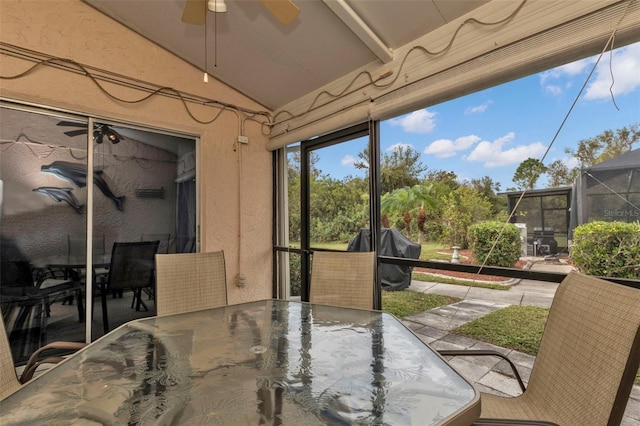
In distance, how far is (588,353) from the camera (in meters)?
0.95

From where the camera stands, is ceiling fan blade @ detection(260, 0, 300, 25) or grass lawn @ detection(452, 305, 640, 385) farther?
grass lawn @ detection(452, 305, 640, 385)

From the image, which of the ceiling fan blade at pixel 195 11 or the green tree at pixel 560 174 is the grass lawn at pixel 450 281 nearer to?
the green tree at pixel 560 174

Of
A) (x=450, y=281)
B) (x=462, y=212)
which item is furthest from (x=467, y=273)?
(x=462, y=212)

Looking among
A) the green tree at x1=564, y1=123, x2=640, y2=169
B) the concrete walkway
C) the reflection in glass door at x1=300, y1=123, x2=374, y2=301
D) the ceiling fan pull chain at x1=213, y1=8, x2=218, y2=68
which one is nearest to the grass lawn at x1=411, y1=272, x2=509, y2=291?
the concrete walkway

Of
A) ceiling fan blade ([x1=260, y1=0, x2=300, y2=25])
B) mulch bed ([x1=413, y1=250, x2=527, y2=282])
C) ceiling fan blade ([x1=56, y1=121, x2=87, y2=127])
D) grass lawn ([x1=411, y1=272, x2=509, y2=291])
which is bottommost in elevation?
grass lawn ([x1=411, y1=272, x2=509, y2=291])

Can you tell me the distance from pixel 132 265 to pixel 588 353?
3195mm

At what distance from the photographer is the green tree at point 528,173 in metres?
1.80

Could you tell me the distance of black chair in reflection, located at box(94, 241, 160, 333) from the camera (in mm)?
2566

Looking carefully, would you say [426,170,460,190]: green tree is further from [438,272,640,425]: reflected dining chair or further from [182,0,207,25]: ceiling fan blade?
[182,0,207,25]: ceiling fan blade

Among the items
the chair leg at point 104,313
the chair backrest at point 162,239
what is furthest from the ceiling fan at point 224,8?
the chair leg at point 104,313

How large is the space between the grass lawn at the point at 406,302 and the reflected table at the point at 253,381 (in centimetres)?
121

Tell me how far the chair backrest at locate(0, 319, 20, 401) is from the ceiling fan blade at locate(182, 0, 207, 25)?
174cm

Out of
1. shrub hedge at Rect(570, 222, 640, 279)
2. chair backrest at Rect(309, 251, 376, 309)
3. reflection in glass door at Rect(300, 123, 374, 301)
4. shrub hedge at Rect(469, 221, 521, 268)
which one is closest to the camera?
shrub hedge at Rect(570, 222, 640, 279)

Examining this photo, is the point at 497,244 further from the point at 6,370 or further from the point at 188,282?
the point at 6,370
